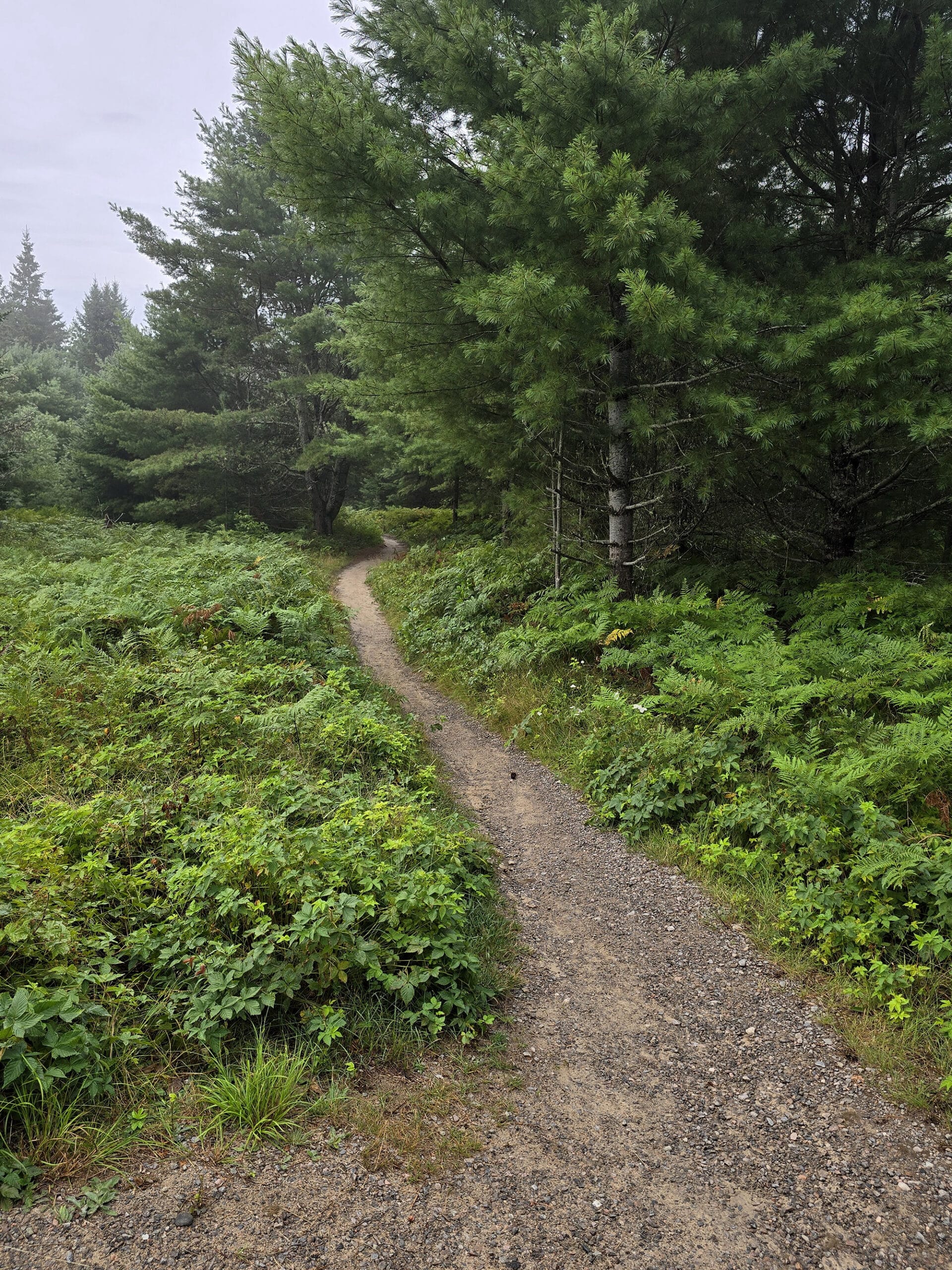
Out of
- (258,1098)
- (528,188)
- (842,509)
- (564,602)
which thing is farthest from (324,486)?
(258,1098)

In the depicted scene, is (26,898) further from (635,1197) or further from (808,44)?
(808,44)

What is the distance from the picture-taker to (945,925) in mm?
3797

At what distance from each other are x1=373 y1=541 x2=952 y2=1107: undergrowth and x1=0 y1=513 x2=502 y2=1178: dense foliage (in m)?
1.88

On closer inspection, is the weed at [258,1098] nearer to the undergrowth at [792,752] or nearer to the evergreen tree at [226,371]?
the undergrowth at [792,752]

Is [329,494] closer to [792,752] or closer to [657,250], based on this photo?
[657,250]

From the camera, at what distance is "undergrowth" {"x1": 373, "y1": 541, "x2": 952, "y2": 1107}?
3883 millimetres

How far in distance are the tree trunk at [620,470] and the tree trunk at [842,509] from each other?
9.73ft

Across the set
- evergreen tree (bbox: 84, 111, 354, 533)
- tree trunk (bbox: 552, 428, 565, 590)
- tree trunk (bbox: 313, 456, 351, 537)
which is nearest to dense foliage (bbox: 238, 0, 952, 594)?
tree trunk (bbox: 552, 428, 565, 590)

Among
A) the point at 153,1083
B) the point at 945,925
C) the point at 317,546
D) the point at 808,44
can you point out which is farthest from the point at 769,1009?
the point at 317,546

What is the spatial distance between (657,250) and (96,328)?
268ft

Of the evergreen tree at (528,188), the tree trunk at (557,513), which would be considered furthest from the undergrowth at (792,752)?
the evergreen tree at (528,188)

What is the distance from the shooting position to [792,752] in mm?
5453

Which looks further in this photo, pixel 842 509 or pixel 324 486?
pixel 324 486

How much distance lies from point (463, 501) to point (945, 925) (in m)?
20.6
